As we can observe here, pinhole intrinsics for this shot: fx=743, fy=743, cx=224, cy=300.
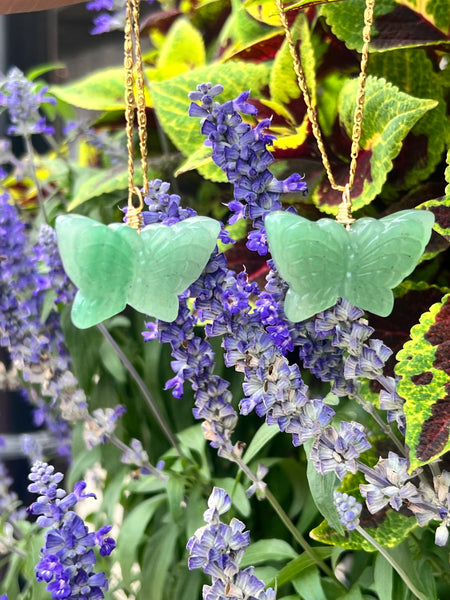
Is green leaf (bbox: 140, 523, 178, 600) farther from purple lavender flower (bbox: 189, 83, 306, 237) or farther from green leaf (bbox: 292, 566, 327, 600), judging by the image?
purple lavender flower (bbox: 189, 83, 306, 237)

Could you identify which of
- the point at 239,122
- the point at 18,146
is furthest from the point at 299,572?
the point at 18,146

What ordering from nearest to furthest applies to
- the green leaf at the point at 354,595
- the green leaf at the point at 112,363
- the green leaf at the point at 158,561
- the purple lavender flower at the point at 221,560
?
the purple lavender flower at the point at 221,560 → the green leaf at the point at 354,595 → the green leaf at the point at 158,561 → the green leaf at the point at 112,363

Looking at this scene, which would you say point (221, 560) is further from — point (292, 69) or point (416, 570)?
point (292, 69)

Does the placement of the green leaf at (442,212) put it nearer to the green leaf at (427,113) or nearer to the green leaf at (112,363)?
the green leaf at (427,113)

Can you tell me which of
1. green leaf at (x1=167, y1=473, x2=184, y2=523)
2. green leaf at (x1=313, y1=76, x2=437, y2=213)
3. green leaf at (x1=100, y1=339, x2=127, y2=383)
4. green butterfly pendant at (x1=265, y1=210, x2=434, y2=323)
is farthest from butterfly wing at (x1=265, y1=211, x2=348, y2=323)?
green leaf at (x1=100, y1=339, x2=127, y2=383)

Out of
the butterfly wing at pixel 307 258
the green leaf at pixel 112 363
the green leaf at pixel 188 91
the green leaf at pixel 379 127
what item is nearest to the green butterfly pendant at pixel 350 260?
the butterfly wing at pixel 307 258

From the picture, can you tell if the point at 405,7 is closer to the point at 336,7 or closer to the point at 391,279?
the point at 336,7
